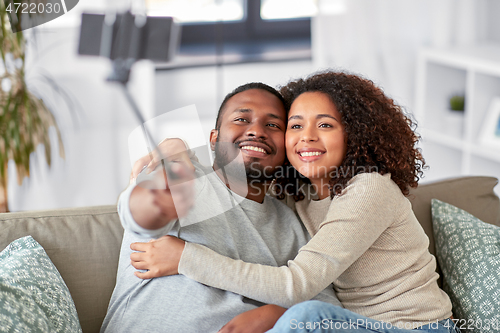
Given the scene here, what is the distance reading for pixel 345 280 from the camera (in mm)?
1161

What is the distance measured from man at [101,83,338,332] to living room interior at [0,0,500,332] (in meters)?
1.33

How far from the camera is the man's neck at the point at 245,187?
48.4 inches

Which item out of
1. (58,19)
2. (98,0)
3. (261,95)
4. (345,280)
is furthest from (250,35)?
(345,280)

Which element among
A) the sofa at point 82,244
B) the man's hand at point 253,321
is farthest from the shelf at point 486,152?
the man's hand at point 253,321

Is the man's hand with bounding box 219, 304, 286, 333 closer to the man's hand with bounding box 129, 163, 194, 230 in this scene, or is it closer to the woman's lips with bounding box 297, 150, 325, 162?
the man's hand with bounding box 129, 163, 194, 230

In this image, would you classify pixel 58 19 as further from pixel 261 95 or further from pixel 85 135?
pixel 261 95

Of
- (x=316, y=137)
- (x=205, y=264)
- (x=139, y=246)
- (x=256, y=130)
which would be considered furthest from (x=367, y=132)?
(x=139, y=246)

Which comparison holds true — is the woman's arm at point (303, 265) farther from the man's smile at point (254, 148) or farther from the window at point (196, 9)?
the window at point (196, 9)

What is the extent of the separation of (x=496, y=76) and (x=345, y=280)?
1.81m

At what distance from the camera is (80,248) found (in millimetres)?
1238

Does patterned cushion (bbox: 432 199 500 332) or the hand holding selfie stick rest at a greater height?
the hand holding selfie stick

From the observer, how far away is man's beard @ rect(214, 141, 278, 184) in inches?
47.7

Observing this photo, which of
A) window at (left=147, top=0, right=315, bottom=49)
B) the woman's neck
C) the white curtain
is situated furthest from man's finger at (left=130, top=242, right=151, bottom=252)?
the white curtain

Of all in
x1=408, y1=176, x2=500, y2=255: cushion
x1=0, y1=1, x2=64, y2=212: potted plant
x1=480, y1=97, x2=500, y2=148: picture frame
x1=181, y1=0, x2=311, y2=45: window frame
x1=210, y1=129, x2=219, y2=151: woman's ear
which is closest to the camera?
x1=210, y1=129, x2=219, y2=151: woman's ear
